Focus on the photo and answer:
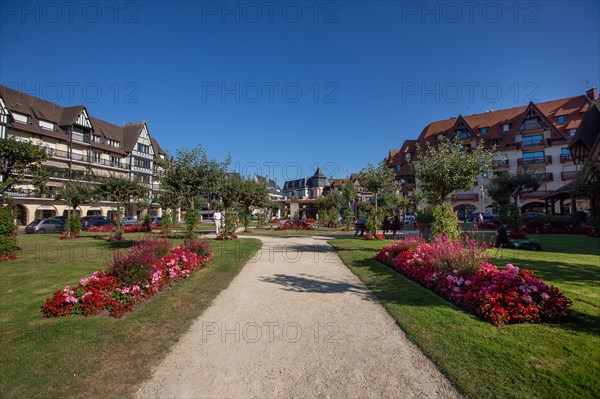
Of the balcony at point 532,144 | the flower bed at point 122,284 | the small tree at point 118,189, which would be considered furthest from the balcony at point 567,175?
the small tree at point 118,189

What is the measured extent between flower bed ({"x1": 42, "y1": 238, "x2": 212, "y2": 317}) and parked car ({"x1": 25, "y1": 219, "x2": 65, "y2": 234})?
28.3m

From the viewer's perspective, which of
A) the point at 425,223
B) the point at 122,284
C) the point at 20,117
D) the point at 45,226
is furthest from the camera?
the point at 20,117

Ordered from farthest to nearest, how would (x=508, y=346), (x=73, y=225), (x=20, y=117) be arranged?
(x=20, y=117) < (x=73, y=225) < (x=508, y=346)

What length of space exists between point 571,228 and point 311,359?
86.9ft

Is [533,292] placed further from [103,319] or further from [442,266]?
[103,319]

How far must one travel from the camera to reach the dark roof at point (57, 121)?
40.2 m

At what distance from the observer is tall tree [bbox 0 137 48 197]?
48.6 ft

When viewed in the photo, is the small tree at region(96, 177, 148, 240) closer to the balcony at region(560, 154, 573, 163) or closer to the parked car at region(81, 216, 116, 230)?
the parked car at region(81, 216, 116, 230)

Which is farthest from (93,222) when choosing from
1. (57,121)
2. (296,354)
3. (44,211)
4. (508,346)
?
(508,346)

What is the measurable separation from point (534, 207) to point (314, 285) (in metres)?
54.4

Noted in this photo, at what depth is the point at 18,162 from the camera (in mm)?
15477

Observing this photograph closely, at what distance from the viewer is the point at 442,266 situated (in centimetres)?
773

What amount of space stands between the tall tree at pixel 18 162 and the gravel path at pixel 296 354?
48.1 feet

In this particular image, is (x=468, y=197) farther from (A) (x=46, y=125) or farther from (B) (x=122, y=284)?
(A) (x=46, y=125)
